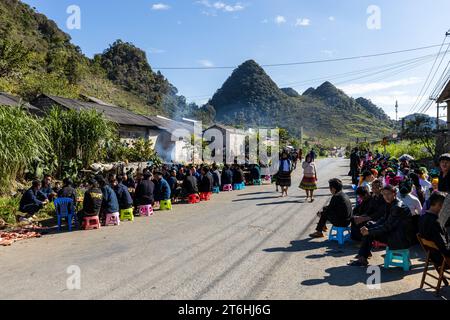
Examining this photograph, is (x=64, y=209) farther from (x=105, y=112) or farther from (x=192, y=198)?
(x=105, y=112)

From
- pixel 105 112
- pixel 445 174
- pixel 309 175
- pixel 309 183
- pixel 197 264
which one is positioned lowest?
pixel 197 264

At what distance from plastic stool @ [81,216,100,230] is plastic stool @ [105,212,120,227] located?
382 millimetres

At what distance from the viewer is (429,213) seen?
5977 mm

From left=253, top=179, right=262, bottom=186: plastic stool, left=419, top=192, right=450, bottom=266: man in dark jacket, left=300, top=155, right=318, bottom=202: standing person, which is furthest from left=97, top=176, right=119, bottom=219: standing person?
left=253, top=179, right=262, bottom=186: plastic stool

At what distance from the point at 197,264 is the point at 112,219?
4.97 meters

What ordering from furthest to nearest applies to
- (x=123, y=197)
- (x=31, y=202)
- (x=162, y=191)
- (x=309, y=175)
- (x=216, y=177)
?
(x=216, y=177)
(x=309, y=175)
(x=162, y=191)
(x=123, y=197)
(x=31, y=202)

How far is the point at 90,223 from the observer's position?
1098 centimetres

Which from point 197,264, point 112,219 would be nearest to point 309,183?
point 112,219

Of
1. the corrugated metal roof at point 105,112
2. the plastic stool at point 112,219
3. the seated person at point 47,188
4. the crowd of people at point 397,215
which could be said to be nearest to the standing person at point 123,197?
the plastic stool at point 112,219

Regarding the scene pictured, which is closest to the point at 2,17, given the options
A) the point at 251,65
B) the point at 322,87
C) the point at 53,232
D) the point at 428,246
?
the point at 53,232

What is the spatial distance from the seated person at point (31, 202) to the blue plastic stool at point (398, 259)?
9.23 meters

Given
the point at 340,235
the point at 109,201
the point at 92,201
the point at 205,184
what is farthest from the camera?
the point at 205,184
